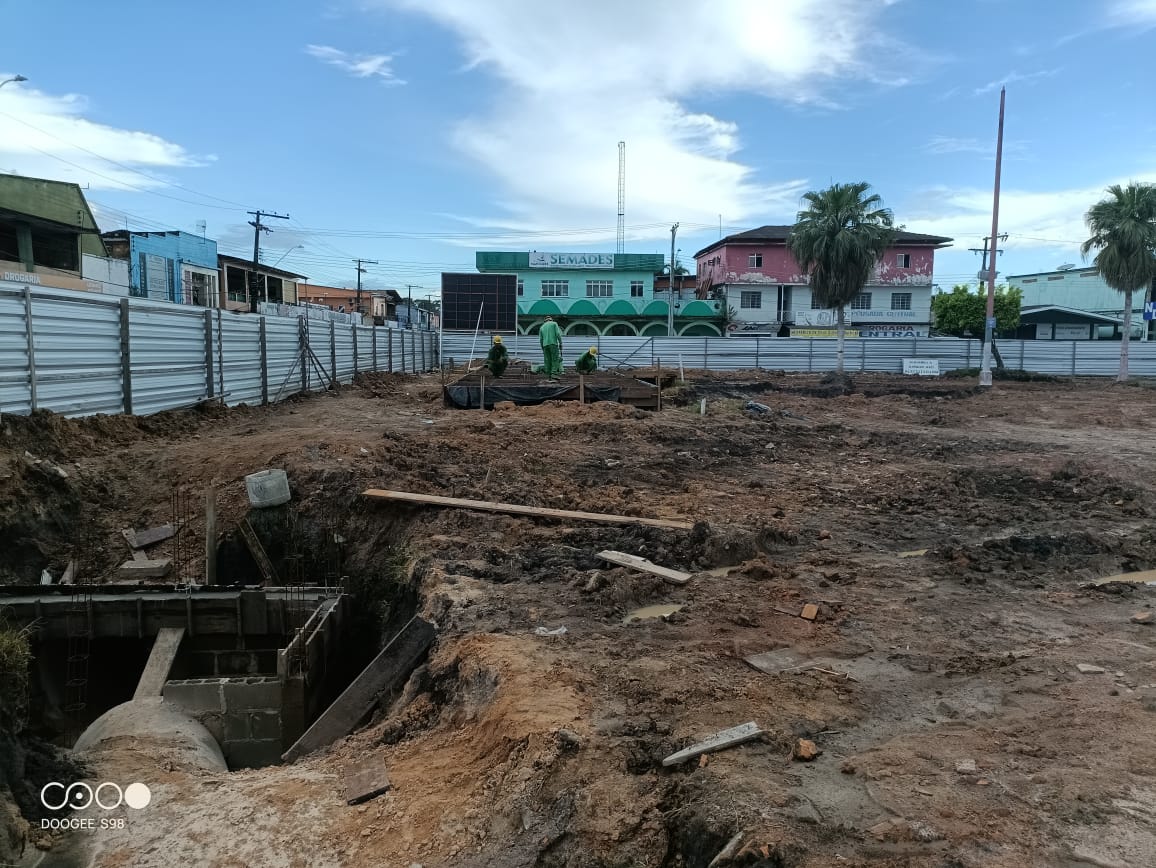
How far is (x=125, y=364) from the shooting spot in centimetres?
1115

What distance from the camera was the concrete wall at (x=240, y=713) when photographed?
665 centimetres

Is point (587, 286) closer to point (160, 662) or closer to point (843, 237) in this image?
point (843, 237)

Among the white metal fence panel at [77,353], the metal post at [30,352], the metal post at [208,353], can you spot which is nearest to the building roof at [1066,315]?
the metal post at [208,353]

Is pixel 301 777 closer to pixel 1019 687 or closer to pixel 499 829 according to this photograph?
pixel 499 829

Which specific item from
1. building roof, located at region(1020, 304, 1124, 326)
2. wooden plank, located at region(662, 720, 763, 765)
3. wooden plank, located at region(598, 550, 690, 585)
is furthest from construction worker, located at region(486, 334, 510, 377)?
building roof, located at region(1020, 304, 1124, 326)

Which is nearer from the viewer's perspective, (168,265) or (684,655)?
(684,655)

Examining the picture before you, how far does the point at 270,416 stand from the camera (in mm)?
14297

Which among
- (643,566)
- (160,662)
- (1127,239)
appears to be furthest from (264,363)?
(1127,239)

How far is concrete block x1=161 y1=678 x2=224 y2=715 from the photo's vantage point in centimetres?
Result: 665

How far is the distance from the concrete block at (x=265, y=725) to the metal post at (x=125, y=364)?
Result: 662cm

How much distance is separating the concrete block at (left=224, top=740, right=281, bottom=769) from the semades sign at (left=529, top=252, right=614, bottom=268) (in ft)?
162

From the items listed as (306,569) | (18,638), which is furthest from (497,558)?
(18,638)

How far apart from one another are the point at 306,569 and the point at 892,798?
22.9 ft

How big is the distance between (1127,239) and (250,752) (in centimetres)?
3679
